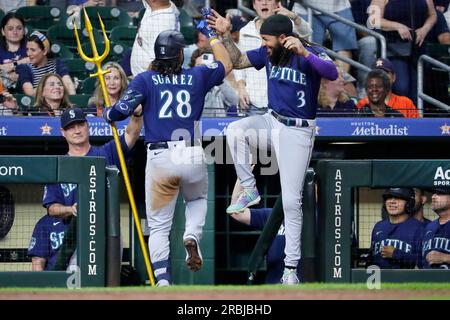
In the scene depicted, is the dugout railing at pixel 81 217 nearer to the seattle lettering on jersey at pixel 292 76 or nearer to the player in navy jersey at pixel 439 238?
the seattle lettering on jersey at pixel 292 76

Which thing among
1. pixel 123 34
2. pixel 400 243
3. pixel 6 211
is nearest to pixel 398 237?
pixel 400 243

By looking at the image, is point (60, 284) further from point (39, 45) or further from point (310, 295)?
point (39, 45)

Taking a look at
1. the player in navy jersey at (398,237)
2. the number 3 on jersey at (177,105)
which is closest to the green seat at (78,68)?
the number 3 on jersey at (177,105)

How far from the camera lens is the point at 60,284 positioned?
337 inches

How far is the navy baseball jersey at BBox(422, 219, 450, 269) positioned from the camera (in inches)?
357

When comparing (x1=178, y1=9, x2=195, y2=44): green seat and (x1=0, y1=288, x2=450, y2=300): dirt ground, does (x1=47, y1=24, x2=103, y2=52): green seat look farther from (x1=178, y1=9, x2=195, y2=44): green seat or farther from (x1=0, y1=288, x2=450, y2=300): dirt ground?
(x1=0, y1=288, x2=450, y2=300): dirt ground

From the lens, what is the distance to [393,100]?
36.3 ft

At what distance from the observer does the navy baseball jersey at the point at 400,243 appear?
9133 millimetres

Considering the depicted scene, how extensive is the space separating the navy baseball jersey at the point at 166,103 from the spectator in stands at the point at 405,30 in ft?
11.1

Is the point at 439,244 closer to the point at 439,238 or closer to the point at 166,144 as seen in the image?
the point at 439,238

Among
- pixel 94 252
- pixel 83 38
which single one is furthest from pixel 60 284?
pixel 83 38

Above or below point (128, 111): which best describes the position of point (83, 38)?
above

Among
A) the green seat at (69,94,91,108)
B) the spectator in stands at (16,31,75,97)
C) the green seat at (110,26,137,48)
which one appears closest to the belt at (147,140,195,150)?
the green seat at (69,94,91,108)
